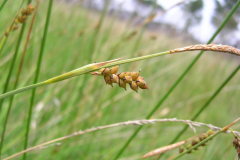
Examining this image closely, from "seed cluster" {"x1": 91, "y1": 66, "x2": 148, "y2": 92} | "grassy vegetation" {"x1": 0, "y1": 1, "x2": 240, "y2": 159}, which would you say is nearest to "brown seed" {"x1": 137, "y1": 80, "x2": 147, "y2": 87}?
"seed cluster" {"x1": 91, "y1": 66, "x2": 148, "y2": 92}

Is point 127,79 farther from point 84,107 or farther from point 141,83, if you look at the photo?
point 84,107

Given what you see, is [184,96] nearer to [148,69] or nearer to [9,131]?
[148,69]

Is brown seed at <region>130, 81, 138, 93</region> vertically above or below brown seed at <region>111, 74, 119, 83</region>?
below

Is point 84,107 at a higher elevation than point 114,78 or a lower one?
lower

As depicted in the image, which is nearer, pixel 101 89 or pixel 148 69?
pixel 101 89

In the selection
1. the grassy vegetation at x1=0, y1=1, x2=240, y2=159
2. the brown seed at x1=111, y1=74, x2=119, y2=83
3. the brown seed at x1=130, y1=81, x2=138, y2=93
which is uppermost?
the brown seed at x1=111, y1=74, x2=119, y2=83

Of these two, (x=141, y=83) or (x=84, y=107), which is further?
(x=84, y=107)

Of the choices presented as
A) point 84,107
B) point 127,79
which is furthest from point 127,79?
point 84,107

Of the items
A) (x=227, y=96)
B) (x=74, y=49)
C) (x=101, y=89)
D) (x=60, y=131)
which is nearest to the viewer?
(x=60, y=131)

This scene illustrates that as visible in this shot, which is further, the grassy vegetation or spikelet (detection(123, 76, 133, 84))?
the grassy vegetation

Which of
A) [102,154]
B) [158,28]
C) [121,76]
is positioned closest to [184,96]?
[158,28]

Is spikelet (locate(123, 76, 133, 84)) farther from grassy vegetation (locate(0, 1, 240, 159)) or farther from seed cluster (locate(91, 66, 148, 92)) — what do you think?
grassy vegetation (locate(0, 1, 240, 159))
